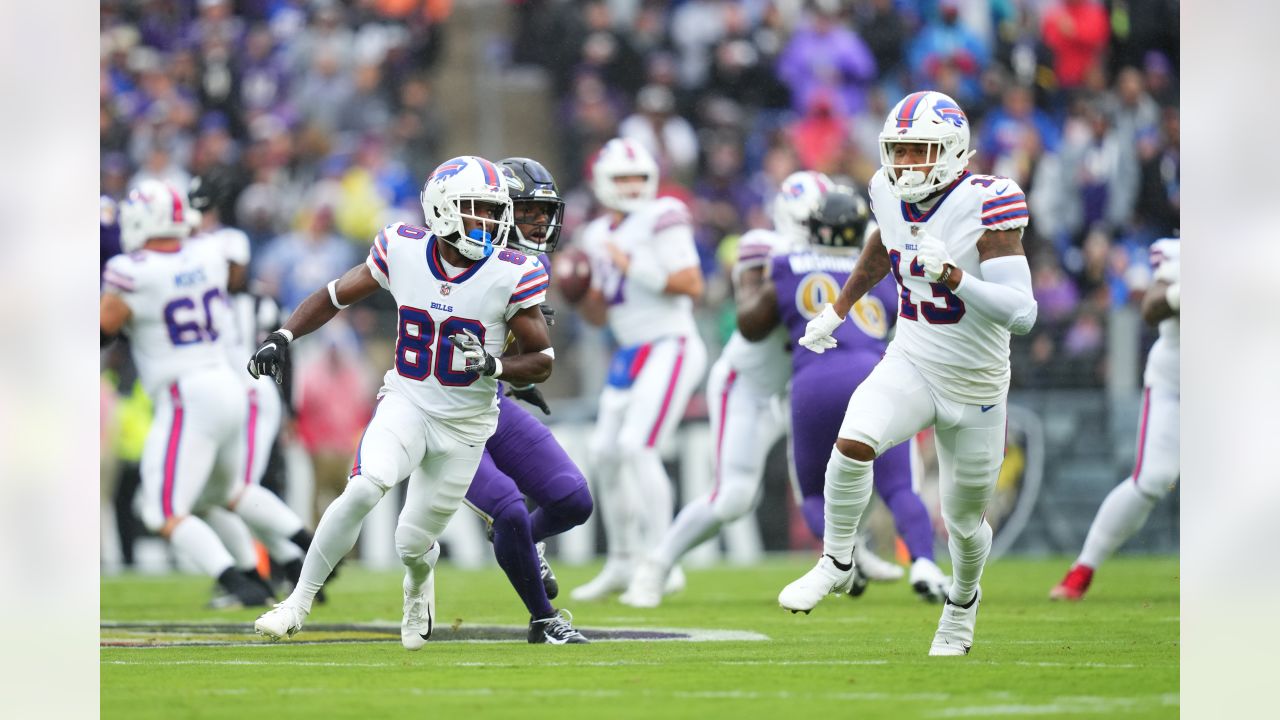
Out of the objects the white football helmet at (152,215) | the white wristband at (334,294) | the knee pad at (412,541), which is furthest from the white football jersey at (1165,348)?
the white football helmet at (152,215)

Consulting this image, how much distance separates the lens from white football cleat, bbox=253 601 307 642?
6207 millimetres

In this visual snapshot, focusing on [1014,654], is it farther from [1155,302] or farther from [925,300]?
[1155,302]

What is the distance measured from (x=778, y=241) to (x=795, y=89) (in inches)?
283

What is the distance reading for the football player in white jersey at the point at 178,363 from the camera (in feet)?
29.1

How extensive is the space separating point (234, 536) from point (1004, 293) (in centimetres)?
484

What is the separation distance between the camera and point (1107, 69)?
47.7 feet

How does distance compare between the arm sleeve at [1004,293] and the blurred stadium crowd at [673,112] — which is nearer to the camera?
the arm sleeve at [1004,293]

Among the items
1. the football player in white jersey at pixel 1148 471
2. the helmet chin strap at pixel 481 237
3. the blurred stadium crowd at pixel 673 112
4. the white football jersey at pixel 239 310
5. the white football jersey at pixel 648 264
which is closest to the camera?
the helmet chin strap at pixel 481 237

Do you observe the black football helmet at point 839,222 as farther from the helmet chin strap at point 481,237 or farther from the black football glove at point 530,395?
the helmet chin strap at point 481,237

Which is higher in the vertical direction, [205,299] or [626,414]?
[205,299]

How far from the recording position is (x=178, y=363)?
29.5 feet

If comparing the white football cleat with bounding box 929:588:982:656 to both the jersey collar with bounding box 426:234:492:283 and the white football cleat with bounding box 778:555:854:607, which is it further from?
the jersey collar with bounding box 426:234:492:283
